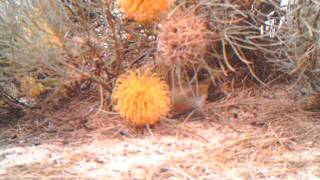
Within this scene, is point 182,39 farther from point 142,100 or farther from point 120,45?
point 120,45

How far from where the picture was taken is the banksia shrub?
5.24ft

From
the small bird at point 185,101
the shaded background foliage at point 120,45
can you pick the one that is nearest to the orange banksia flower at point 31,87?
the shaded background foliage at point 120,45

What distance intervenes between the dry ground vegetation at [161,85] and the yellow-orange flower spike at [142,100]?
68mm

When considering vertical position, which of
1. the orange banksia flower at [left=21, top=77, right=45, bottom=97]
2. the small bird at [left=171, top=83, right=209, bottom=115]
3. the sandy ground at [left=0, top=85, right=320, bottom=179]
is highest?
the orange banksia flower at [left=21, top=77, right=45, bottom=97]

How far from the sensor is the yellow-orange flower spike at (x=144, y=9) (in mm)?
1756

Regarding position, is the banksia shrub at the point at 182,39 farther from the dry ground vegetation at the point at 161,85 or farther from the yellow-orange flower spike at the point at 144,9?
the yellow-orange flower spike at the point at 144,9

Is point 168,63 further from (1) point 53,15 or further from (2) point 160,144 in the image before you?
(1) point 53,15

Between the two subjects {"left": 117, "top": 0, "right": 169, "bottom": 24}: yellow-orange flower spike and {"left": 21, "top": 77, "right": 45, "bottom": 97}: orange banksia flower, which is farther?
{"left": 21, "top": 77, "right": 45, "bottom": 97}: orange banksia flower

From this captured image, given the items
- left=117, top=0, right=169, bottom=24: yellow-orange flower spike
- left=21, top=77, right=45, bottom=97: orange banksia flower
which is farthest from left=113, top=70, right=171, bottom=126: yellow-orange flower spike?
left=21, top=77, right=45, bottom=97: orange banksia flower

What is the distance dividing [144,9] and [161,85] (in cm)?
39

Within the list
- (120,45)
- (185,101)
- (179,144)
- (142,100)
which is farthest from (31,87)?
Result: (179,144)

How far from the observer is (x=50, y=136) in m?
1.71

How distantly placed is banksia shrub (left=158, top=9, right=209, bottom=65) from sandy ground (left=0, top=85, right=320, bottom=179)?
0.31 metres

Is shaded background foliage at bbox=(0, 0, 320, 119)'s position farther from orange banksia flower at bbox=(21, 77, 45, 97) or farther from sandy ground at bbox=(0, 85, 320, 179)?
sandy ground at bbox=(0, 85, 320, 179)
